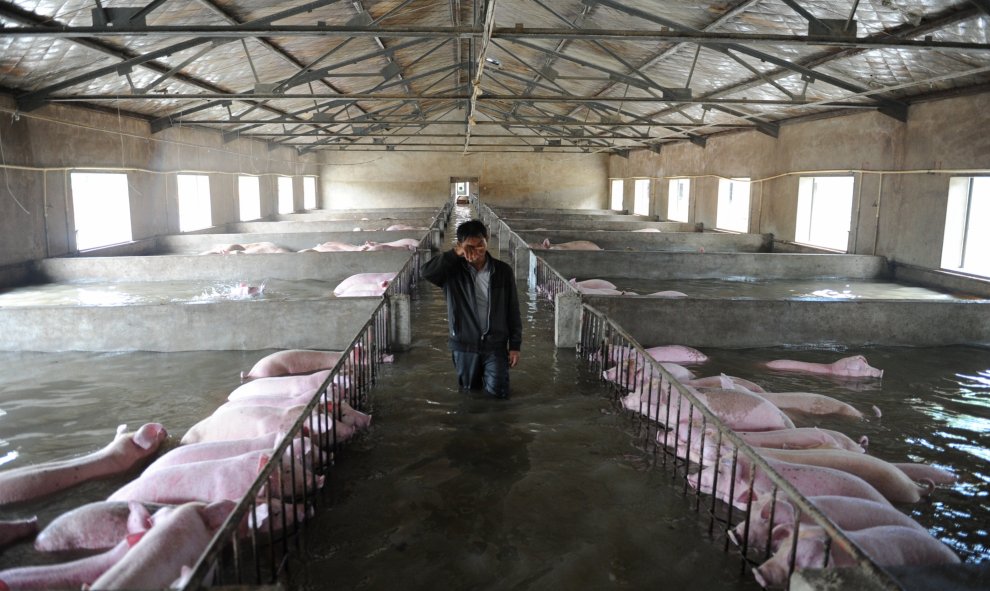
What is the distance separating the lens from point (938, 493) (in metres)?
4.39

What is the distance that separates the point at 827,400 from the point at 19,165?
1325 cm

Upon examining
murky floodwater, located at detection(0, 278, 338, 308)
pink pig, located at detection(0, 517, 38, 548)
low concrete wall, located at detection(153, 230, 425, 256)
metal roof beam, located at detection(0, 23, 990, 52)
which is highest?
metal roof beam, located at detection(0, 23, 990, 52)

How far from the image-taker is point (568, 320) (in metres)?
7.70

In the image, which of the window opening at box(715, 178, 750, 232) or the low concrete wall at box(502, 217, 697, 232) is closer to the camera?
the low concrete wall at box(502, 217, 697, 232)

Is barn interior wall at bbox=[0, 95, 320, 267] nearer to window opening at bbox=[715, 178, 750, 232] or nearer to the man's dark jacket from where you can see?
the man's dark jacket

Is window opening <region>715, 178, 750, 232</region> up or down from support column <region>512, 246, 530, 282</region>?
up

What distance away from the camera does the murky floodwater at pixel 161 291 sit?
10.4m

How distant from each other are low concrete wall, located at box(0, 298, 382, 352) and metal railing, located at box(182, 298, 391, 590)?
1829 millimetres

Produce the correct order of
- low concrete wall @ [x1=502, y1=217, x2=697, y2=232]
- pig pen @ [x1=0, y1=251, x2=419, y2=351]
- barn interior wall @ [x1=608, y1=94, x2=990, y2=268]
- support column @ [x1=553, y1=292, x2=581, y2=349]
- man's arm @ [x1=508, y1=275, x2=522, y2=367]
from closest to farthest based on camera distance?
man's arm @ [x1=508, y1=275, x2=522, y2=367] < pig pen @ [x1=0, y1=251, x2=419, y2=351] < support column @ [x1=553, y1=292, x2=581, y2=349] < barn interior wall @ [x1=608, y1=94, x2=990, y2=268] < low concrete wall @ [x1=502, y1=217, x2=697, y2=232]

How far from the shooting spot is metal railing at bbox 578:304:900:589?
2.90m

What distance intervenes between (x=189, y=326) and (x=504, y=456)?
185 inches

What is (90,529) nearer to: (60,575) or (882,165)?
(60,575)

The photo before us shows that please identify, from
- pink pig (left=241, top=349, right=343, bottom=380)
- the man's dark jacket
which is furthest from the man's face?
pink pig (left=241, top=349, right=343, bottom=380)

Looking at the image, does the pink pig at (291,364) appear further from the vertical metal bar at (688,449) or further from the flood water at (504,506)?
the vertical metal bar at (688,449)
